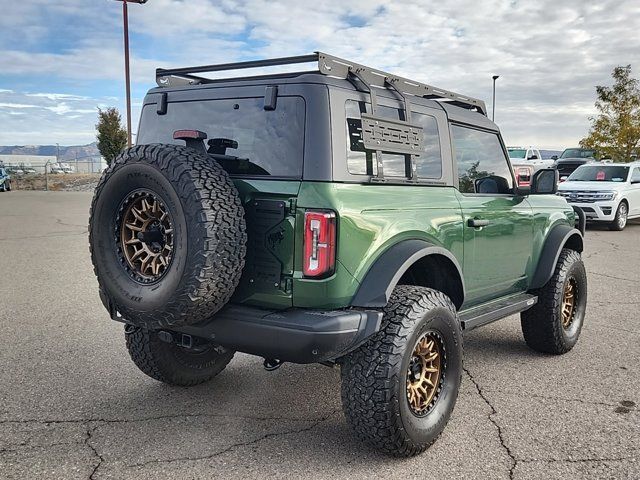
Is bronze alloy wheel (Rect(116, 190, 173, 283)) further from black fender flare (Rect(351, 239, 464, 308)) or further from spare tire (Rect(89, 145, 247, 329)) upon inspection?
black fender flare (Rect(351, 239, 464, 308))

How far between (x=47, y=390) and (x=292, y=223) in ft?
7.75

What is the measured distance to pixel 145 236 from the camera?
3.20m

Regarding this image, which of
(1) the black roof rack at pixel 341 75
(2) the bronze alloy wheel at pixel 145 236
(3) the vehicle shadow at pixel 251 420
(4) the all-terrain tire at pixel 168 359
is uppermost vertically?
(1) the black roof rack at pixel 341 75

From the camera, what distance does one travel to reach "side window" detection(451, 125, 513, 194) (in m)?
4.30

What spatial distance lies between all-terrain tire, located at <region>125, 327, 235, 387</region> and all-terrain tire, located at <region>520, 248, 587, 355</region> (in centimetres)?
254

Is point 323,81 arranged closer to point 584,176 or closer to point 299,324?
point 299,324

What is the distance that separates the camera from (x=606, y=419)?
378 centimetres

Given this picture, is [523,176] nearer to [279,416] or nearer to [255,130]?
[255,130]

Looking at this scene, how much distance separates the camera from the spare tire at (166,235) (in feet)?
9.57

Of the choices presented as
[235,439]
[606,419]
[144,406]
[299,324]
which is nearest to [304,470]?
[235,439]

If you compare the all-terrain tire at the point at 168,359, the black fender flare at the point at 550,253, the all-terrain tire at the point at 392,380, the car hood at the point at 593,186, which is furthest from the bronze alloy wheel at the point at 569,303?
the car hood at the point at 593,186

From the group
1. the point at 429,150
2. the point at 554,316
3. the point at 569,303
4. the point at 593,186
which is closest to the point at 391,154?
the point at 429,150

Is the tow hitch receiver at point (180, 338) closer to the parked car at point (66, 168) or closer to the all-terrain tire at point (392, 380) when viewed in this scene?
the all-terrain tire at point (392, 380)

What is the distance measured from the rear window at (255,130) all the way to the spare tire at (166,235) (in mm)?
271
